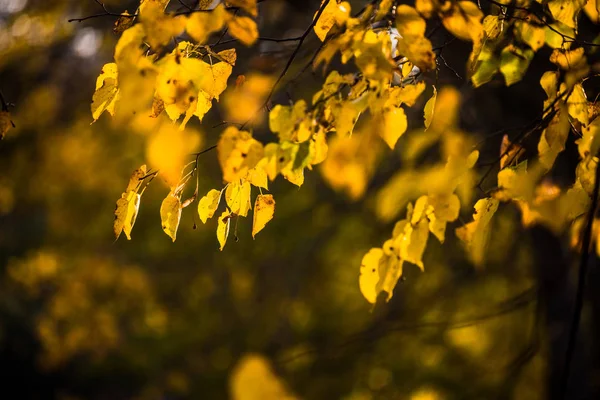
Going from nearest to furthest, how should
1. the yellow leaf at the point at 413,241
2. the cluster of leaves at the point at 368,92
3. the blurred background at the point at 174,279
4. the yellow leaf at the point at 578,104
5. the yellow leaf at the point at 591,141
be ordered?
1. the cluster of leaves at the point at 368,92
2. the yellow leaf at the point at 591,141
3. the yellow leaf at the point at 578,104
4. the yellow leaf at the point at 413,241
5. the blurred background at the point at 174,279

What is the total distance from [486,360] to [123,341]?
3.64 meters

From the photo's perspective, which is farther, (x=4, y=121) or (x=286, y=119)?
(x=4, y=121)

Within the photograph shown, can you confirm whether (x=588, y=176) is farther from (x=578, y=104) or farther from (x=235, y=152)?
(x=235, y=152)

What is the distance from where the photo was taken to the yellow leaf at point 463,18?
35.8 inches

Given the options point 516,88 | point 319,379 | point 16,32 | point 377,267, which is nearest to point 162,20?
point 377,267

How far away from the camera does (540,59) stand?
222 centimetres

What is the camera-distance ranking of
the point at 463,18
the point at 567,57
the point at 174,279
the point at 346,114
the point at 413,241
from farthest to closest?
1. the point at 174,279
2. the point at 413,241
3. the point at 567,57
4. the point at 346,114
5. the point at 463,18

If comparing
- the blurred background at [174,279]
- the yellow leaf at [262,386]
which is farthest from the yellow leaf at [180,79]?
the yellow leaf at [262,386]

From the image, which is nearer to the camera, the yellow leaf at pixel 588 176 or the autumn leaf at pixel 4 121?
the yellow leaf at pixel 588 176

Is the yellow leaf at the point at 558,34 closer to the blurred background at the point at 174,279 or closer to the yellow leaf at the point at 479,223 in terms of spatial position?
the yellow leaf at the point at 479,223

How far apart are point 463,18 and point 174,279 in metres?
5.65

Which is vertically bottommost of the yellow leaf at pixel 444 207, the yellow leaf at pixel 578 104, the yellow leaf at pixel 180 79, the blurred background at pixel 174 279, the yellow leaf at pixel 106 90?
the blurred background at pixel 174 279

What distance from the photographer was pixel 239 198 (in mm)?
1185

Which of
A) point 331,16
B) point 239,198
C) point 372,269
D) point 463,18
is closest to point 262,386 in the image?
point 372,269
